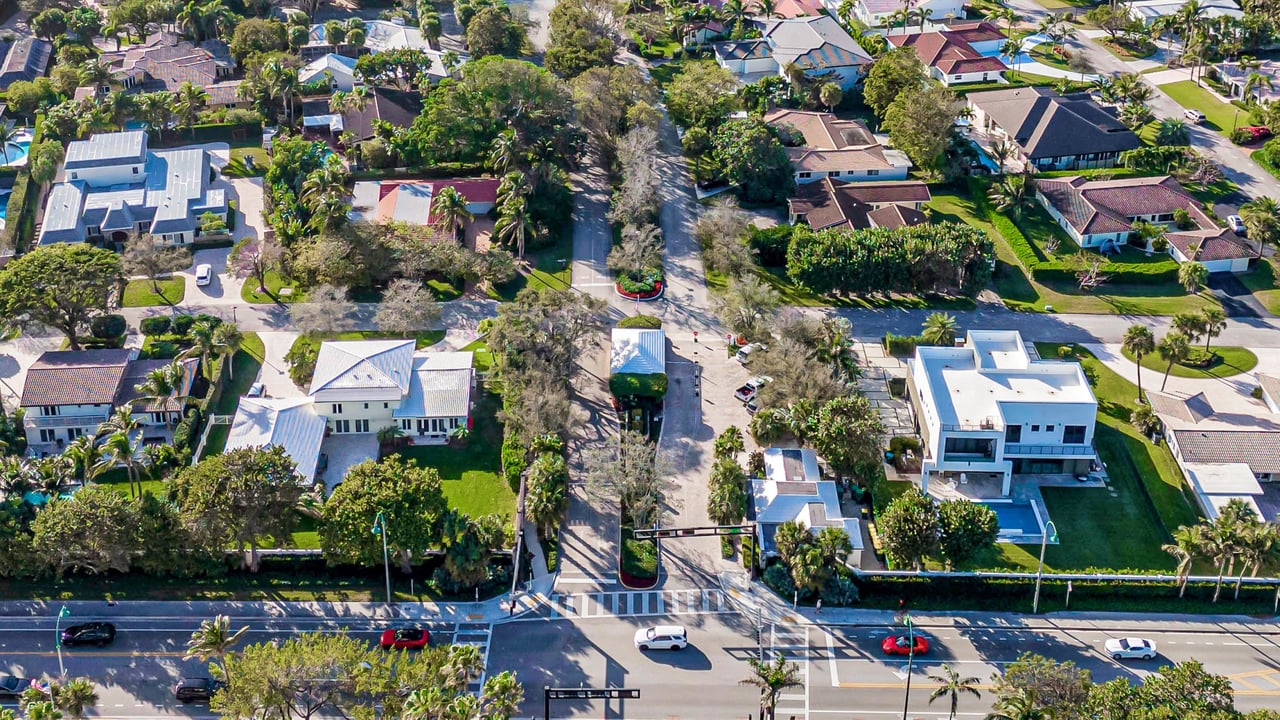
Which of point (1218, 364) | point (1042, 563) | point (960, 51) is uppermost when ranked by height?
point (960, 51)

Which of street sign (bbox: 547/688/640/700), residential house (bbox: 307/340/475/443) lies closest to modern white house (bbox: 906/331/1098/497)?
street sign (bbox: 547/688/640/700)

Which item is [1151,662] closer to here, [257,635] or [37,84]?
[257,635]

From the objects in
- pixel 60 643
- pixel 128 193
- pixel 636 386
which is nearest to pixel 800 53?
pixel 636 386

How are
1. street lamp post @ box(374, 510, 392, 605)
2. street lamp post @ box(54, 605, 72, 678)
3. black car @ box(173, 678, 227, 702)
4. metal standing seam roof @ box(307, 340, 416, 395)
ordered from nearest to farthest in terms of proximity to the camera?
street lamp post @ box(54, 605, 72, 678), black car @ box(173, 678, 227, 702), street lamp post @ box(374, 510, 392, 605), metal standing seam roof @ box(307, 340, 416, 395)

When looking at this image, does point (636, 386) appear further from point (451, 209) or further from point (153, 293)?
point (153, 293)

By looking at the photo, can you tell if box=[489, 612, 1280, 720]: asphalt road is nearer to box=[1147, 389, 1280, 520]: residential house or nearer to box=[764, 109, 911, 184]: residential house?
box=[1147, 389, 1280, 520]: residential house

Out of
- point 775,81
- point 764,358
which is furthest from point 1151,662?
point 775,81
